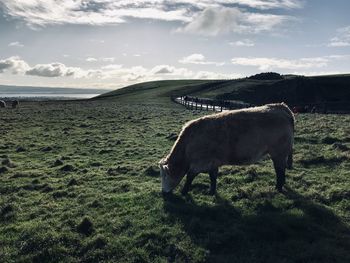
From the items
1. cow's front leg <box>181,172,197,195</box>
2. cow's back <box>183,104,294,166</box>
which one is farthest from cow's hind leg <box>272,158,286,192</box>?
cow's front leg <box>181,172,197,195</box>

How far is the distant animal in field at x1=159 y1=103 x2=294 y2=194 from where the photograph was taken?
12.2 meters

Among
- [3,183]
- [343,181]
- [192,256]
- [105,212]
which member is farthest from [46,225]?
[343,181]

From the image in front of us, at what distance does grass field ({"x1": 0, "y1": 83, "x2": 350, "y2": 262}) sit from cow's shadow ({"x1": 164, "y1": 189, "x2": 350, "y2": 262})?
25 mm

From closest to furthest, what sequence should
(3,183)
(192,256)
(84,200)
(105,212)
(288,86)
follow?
(192,256), (105,212), (84,200), (3,183), (288,86)

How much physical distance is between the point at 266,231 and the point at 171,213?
2.84 meters

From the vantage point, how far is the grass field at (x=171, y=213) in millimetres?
9016

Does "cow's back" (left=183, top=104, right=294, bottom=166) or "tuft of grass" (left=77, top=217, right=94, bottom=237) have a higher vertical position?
"cow's back" (left=183, top=104, right=294, bottom=166)

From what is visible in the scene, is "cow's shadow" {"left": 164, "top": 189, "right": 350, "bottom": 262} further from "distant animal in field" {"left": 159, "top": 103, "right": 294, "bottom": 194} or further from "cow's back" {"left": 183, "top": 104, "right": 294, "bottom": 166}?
"cow's back" {"left": 183, "top": 104, "right": 294, "bottom": 166}

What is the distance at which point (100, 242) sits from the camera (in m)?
9.57

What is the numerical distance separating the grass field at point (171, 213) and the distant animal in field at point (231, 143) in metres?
0.87

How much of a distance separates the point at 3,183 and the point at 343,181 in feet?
42.8

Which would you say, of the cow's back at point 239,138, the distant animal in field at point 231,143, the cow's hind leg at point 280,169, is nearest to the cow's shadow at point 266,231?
the cow's hind leg at point 280,169

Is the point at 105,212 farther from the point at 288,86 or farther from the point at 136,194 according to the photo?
the point at 288,86

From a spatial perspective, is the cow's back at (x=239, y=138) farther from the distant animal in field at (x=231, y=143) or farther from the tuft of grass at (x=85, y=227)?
the tuft of grass at (x=85, y=227)
